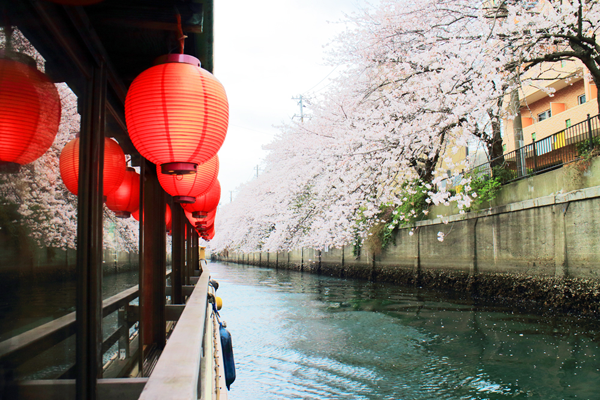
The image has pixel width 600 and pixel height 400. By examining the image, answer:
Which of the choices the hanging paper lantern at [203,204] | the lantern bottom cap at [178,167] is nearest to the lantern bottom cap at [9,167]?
the lantern bottom cap at [178,167]

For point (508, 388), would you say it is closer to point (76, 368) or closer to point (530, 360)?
point (530, 360)

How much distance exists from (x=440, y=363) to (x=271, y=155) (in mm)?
21976

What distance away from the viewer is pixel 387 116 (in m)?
12.8

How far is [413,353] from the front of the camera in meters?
8.70

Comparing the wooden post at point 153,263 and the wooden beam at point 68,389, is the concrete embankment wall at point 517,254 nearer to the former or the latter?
the wooden post at point 153,263

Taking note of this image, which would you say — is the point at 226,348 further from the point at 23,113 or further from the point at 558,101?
the point at 558,101

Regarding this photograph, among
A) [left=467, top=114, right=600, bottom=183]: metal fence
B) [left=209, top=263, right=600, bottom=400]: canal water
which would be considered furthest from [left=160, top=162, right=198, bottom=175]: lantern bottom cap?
[left=467, top=114, right=600, bottom=183]: metal fence

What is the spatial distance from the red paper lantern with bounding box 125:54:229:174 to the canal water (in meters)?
5.16

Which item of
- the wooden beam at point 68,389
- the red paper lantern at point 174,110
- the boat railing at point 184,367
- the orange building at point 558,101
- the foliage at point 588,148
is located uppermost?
the orange building at point 558,101

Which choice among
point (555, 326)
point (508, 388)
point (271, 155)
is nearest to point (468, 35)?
point (555, 326)

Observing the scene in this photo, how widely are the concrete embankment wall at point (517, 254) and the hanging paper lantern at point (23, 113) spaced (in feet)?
36.8

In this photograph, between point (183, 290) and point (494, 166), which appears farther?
point (494, 166)

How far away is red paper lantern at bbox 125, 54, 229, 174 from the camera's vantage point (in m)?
2.56

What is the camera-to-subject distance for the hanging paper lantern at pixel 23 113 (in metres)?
1.69
